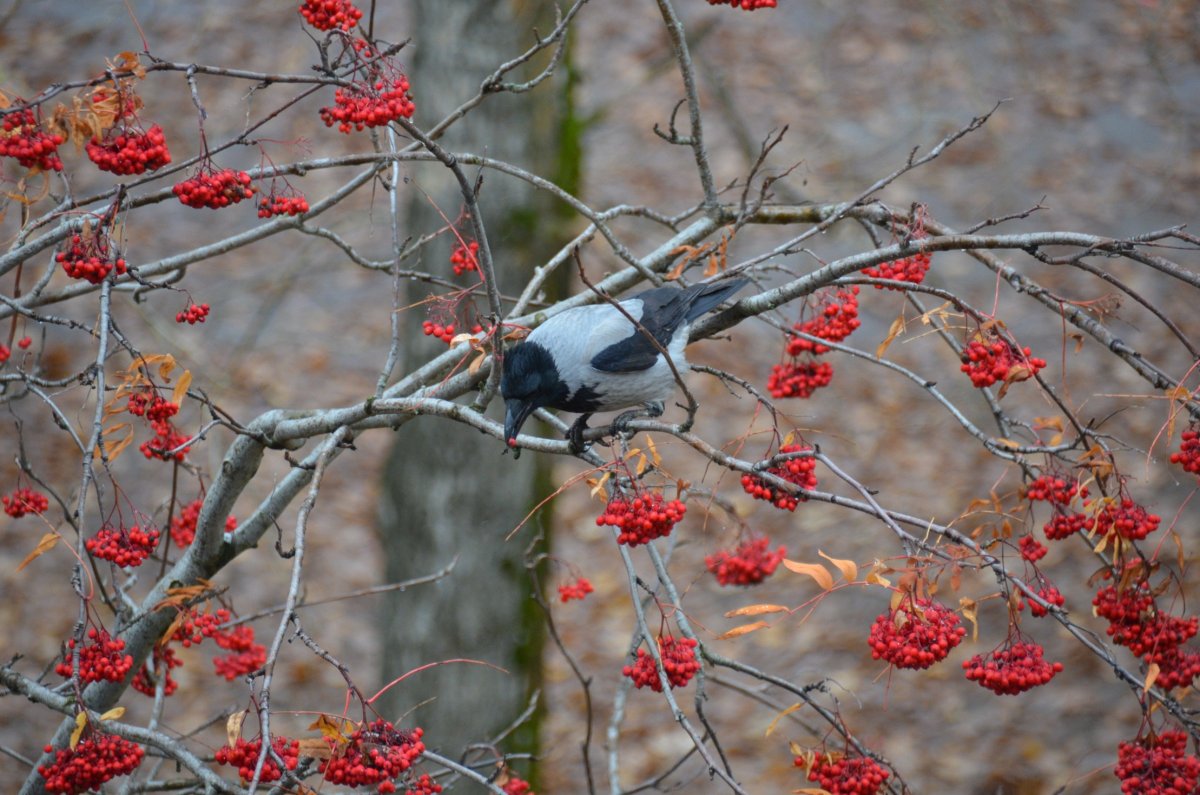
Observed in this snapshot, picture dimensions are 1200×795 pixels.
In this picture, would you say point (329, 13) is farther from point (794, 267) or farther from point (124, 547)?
point (794, 267)

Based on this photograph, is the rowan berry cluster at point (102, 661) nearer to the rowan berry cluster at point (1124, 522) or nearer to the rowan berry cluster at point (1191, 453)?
the rowan berry cluster at point (1124, 522)

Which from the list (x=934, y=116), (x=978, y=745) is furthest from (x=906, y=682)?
(x=934, y=116)

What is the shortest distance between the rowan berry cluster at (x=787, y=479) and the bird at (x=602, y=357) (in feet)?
2.38

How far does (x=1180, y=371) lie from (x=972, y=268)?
6.38 feet

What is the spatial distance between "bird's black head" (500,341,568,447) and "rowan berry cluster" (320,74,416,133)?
1057mm

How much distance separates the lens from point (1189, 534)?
8164 millimetres

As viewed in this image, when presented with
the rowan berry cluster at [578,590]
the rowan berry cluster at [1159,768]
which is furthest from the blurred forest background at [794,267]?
the rowan berry cluster at [1159,768]

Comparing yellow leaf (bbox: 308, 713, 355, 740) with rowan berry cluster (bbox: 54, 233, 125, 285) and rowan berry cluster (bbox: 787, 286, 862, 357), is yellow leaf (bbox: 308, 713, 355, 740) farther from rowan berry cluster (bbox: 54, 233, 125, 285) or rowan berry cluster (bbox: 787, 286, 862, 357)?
rowan berry cluster (bbox: 787, 286, 862, 357)

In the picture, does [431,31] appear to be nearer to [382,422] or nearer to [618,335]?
[618,335]

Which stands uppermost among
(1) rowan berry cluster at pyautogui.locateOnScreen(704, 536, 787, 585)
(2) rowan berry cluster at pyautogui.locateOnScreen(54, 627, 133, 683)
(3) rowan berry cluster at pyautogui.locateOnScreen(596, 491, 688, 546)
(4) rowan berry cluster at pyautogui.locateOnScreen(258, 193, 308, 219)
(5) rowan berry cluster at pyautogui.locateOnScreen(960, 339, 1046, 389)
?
(4) rowan berry cluster at pyautogui.locateOnScreen(258, 193, 308, 219)

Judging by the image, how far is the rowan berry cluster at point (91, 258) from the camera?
265 centimetres

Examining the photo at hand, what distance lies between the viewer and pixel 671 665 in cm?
279

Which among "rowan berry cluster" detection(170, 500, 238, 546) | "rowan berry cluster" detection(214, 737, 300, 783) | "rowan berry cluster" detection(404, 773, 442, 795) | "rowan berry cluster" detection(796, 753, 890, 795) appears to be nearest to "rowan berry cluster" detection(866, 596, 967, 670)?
"rowan berry cluster" detection(796, 753, 890, 795)

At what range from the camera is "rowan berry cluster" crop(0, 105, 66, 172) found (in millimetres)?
2697
